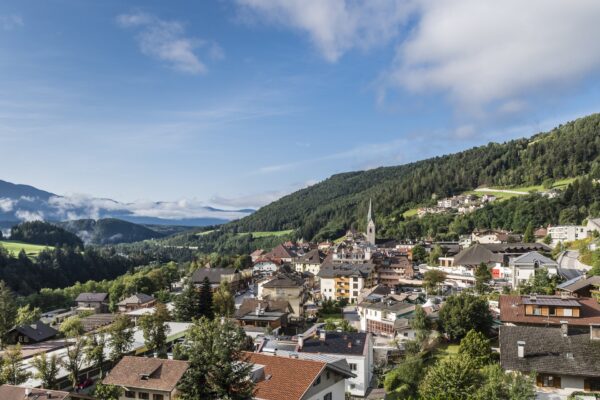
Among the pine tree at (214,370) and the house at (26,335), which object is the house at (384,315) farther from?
the house at (26,335)

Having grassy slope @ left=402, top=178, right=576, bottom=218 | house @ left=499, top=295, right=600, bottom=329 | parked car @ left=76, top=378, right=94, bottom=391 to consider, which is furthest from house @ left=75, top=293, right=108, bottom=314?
grassy slope @ left=402, top=178, right=576, bottom=218

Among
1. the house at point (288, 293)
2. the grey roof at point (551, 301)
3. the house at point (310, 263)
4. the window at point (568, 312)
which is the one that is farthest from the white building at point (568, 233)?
the window at point (568, 312)

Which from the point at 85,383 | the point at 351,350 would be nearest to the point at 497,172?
the point at 351,350

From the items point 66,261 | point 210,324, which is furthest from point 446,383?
point 66,261

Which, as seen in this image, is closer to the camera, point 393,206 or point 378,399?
point 378,399

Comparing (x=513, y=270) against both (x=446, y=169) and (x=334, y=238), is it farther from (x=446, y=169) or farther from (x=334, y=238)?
(x=446, y=169)

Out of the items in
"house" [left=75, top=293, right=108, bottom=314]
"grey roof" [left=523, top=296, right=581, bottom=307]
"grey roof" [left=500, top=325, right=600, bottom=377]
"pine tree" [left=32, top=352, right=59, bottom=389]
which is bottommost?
"house" [left=75, top=293, right=108, bottom=314]

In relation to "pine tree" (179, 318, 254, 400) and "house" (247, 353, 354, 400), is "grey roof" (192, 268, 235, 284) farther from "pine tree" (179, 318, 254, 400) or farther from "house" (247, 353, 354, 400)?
"pine tree" (179, 318, 254, 400)

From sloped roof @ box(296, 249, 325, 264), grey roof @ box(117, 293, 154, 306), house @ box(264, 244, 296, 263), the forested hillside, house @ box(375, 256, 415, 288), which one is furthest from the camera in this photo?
the forested hillside
